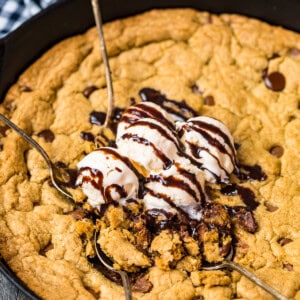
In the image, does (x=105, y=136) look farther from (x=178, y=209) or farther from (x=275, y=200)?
(x=275, y=200)

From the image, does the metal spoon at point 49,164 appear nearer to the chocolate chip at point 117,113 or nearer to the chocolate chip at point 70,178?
the chocolate chip at point 70,178

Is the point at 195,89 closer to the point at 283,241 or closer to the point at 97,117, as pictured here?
the point at 97,117

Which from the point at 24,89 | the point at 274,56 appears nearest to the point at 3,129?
the point at 24,89

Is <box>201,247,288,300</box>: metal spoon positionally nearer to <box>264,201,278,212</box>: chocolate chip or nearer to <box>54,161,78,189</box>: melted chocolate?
<box>264,201,278,212</box>: chocolate chip

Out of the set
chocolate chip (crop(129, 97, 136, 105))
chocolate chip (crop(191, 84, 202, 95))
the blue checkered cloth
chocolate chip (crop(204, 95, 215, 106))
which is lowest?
chocolate chip (crop(129, 97, 136, 105))

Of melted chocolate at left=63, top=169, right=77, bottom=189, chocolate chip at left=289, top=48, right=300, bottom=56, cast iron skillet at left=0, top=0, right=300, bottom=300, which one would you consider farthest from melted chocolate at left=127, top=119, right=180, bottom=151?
chocolate chip at left=289, top=48, right=300, bottom=56

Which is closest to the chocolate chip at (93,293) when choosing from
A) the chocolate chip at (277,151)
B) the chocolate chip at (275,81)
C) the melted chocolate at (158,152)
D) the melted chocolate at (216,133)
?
the melted chocolate at (158,152)
